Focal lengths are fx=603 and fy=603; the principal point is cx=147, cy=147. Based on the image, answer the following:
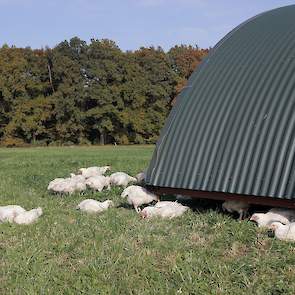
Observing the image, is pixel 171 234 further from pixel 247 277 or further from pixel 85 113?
pixel 85 113

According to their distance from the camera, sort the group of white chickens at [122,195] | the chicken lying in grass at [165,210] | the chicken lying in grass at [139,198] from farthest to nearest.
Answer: the chicken lying in grass at [139,198]
the group of white chickens at [122,195]
the chicken lying in grass at [165,210]

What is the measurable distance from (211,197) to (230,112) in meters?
1.51

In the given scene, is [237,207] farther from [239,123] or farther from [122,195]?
[122,195]

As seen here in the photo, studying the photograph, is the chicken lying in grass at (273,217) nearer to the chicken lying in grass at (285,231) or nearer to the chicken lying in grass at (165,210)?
the chicken lying in grass at (285,231)

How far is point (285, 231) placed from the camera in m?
7.32

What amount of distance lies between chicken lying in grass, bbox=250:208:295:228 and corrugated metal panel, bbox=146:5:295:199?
0.79 ft

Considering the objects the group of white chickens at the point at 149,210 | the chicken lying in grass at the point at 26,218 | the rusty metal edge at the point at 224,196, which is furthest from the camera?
the chicken lying in grass at the point at 26,218

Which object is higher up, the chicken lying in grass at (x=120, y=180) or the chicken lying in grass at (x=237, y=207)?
the chicken lying in grass at (x=237, y=207)

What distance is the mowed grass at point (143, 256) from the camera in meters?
6.27

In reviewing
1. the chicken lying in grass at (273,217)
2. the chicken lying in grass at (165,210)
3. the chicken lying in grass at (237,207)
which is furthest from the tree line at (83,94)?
the chicken lying in grass at (273,217)

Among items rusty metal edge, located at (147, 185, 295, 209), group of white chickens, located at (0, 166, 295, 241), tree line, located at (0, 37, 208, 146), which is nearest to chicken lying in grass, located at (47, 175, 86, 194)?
group of white chickens, located at (0, 166, 295, 241)

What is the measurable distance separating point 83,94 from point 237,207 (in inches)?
1840

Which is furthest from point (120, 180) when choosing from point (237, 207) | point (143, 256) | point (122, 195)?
point (143, 256)

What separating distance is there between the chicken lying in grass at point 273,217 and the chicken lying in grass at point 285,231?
38 centimetres
